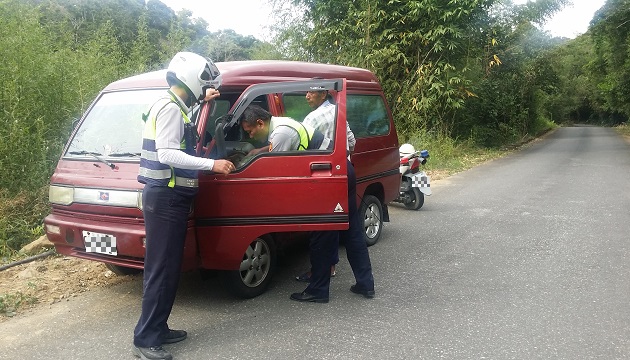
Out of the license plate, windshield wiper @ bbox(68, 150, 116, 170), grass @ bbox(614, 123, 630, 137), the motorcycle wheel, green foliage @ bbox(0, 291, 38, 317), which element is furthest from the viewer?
grass @ bbox(614, 123, 630, 137)

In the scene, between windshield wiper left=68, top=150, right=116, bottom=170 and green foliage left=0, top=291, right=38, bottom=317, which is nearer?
windshield wiper left=68, top=150, right=116, bottom=170

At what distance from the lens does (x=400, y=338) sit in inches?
144

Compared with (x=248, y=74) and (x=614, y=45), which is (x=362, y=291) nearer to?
(x=248, y=74)

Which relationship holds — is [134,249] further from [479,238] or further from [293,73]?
[479,238]

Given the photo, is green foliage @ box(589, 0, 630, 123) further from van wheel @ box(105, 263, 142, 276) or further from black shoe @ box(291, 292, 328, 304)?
van wheel @ box(105, 263, 142, 276)

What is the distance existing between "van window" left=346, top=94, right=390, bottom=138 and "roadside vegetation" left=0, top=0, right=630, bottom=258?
150 inches

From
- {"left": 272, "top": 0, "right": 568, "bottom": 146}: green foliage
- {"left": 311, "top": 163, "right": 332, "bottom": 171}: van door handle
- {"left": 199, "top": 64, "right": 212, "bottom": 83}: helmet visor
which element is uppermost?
{"left": 272, "top": 0, "right": 568, "bottom": 146}: green foliage

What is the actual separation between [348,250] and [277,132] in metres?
1.22

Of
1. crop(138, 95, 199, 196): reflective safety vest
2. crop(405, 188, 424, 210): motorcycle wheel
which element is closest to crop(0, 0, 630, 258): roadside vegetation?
crop(138, 95, 199, 196): reflective safety vest

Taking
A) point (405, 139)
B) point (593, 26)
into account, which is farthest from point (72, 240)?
point (593, 26)

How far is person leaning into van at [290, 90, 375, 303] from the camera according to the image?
14.3 ft

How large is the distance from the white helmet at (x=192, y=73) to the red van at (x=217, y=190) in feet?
1.26

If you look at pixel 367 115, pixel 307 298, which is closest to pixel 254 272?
pixel 307 298

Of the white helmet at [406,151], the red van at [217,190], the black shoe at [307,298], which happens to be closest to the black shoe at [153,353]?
the red van at [217,190]
